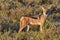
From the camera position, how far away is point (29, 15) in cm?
1454

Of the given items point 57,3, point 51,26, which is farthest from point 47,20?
point 57,3

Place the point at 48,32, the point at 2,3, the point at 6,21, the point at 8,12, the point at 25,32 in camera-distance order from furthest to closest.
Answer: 1. the point at 2,3
2. the point at 8,12
3. the point at 6,21
4. the point at 25,32
5. the point at 48,32

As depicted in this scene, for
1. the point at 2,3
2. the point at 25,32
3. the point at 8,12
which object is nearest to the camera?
the point at 25,32

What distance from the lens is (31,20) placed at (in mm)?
12000

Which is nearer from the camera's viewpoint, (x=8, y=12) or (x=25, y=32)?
(x=25, y=32)

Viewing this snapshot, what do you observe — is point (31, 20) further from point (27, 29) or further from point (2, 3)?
point (2, 3)

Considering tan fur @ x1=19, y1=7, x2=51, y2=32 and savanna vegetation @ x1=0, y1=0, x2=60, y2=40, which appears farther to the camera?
tan fur @ x1=19, y1=7, x2=51, y2=32

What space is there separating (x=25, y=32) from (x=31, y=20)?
0.79 m

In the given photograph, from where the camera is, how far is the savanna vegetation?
34.1 ft

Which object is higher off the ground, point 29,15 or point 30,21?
point 30,21

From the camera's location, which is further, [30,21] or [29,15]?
[29,15]

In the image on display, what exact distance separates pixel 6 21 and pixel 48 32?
11.3 ft

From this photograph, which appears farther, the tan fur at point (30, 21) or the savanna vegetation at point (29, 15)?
the tan fur at point (30, 21)

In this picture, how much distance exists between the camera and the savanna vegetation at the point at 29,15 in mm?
10406
